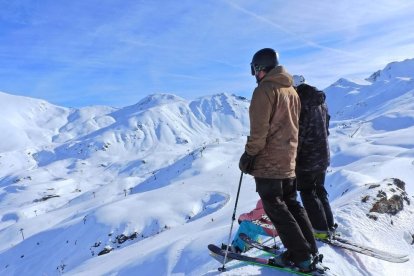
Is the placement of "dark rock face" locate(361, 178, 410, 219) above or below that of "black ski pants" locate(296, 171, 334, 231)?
below

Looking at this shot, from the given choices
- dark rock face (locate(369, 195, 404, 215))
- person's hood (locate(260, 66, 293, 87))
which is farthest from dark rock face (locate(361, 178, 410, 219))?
person's hood (locate(260, 66, 293, 87))

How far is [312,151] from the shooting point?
721 centimetres

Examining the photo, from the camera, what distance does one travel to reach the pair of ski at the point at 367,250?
6926mm

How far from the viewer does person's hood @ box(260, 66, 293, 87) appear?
5.59 m

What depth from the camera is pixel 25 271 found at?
44312mm

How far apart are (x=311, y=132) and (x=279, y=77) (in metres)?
1.91

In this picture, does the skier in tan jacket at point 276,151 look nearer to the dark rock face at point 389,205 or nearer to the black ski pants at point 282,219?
the black ski pants at point 282,219

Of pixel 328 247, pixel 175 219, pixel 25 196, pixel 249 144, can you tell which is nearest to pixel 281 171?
pixel 249 144

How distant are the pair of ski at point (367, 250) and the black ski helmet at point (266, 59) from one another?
3.49m

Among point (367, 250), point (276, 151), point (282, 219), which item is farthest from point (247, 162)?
point (367, 250)

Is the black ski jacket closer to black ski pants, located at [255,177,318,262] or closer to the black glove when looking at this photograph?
black ski pants, located at [255,177,318,262]

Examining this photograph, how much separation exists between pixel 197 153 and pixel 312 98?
101 meters

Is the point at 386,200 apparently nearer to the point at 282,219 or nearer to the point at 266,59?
the point at 282,219

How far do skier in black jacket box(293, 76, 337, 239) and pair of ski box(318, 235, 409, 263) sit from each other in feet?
0.66
